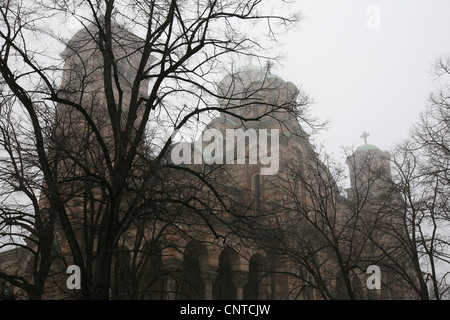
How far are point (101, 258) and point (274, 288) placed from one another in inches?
758

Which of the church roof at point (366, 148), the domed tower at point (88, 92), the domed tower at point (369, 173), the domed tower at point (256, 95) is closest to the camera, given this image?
the domed tower at point (88, 92)

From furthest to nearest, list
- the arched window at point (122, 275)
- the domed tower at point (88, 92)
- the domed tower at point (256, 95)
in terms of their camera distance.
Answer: the arched window at point (122, 275), the domed tower at point (256, 95), the domed tower at point (88, 92)

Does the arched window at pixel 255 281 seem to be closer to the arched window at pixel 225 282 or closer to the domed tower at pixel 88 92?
the arched window at pixel 225 282

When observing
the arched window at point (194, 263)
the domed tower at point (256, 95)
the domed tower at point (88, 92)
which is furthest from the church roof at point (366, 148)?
the domed tower at point (88, 92)

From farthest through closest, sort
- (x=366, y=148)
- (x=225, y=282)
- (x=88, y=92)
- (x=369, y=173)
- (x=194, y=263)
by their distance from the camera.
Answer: (x=366, y=148)
(x=225, y=282)
(x=194, y=263)
(x=369, y=173)
(x=88, y=92)

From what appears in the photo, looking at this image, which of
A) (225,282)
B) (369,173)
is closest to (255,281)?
(225,282)

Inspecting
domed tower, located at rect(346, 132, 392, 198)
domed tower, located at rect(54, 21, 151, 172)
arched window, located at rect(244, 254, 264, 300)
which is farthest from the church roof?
domed tower, located at rect(54, 21, 151, 172)

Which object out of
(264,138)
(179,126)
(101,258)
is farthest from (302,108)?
(264,138)

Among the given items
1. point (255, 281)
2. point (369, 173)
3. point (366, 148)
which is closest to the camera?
point (369, 173)

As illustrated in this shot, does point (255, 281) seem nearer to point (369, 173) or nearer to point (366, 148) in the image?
point (369, 173)
